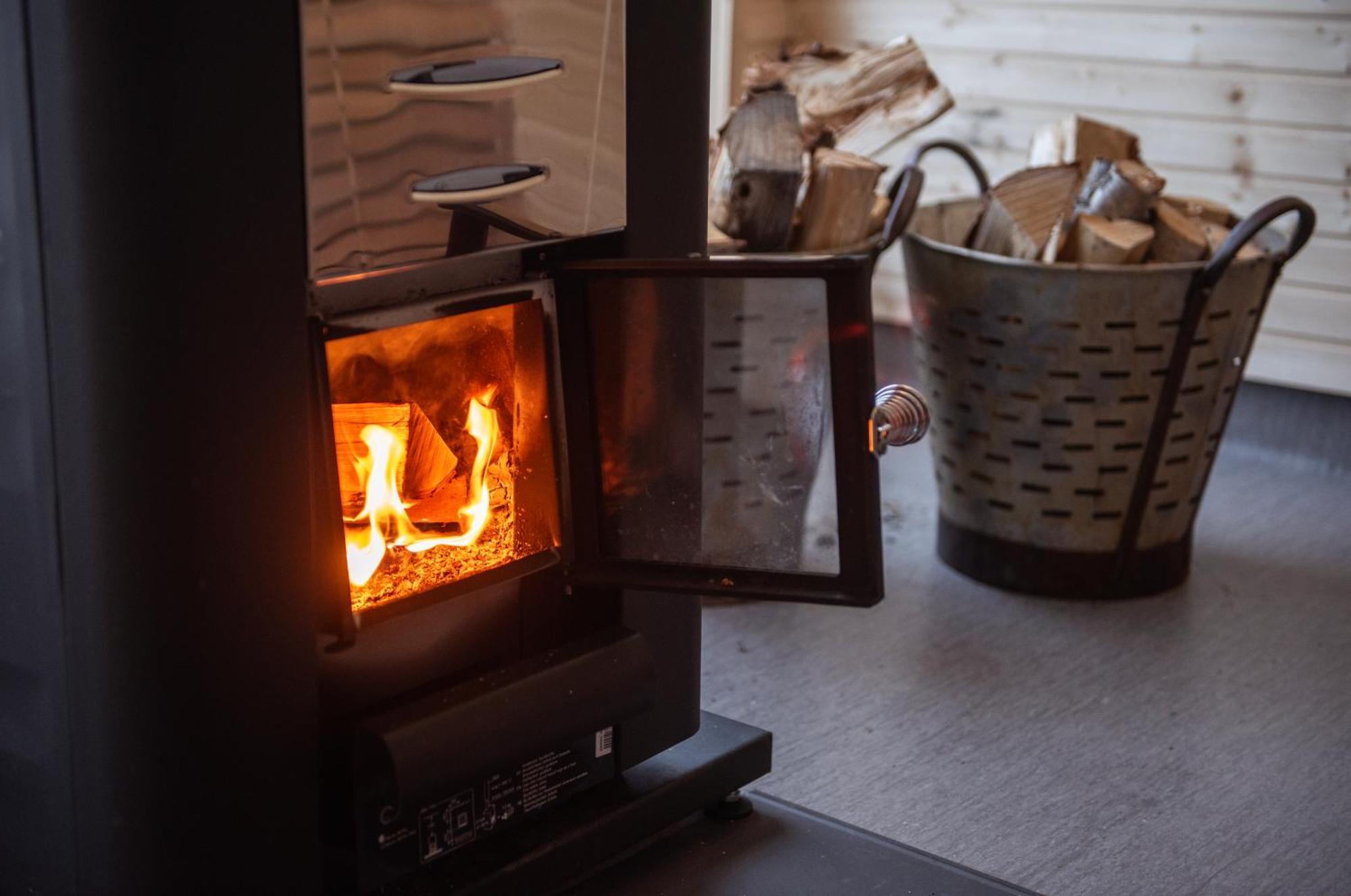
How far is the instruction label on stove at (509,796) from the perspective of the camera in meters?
1.23

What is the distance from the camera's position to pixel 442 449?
3.99 ft

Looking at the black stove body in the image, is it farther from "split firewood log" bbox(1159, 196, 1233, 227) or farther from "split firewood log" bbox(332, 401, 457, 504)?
"split firewood log" bbox(1159, 196, 1233, 227)

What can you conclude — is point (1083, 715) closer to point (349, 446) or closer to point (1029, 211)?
point (1029, 211)

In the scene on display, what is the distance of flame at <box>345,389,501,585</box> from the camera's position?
1161 mm

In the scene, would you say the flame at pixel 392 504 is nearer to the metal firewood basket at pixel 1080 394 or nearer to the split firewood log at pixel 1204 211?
the metal firewood basket at pixel 1080 394

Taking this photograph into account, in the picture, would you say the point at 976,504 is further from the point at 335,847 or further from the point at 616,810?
the point at 335,847

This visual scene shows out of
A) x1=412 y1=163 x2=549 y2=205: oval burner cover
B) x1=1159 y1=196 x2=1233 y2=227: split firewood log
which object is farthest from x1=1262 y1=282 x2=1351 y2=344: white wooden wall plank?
x1=412 y1=163 x2=549 y2=205: oval burner cover

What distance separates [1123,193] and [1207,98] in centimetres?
80

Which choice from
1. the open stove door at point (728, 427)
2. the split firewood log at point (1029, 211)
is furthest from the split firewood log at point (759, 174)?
the open stove door at point (728, 427)

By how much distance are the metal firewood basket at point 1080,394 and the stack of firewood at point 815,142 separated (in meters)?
0.08

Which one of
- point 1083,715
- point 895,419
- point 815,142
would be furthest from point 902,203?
point 895,419

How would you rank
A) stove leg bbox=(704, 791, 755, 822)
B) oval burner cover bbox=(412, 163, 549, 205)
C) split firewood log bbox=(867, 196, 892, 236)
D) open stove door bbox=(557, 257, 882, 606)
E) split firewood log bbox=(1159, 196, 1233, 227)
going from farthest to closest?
1. split firewood log bbox=(1159, 196, 1233, 227)
2. split firewood log bbox=(867, 196, 892, 236)
3. stove leg bbox=(704, 791, 755, 822)
4. open stove door bbox=(557, 257, 882, 606)
5. oval burner cover bbox=(412, 163, 549, 205)

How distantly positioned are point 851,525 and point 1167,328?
94cm

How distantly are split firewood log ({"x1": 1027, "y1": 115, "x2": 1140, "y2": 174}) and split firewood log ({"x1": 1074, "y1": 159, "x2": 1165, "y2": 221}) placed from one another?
0.07m
